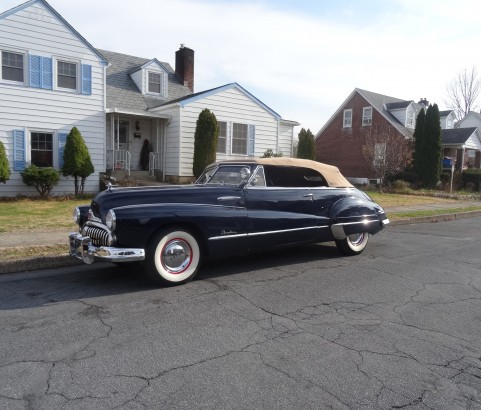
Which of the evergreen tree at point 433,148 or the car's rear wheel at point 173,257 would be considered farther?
the evergreen tree at point 433,148

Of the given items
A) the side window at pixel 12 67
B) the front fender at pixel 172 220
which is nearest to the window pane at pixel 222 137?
the side window at pixel 12 67

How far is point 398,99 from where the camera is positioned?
37.7 meters

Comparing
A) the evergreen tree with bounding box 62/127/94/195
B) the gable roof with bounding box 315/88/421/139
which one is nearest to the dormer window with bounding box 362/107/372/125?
the gable roof with bounding box 315/88/421/139

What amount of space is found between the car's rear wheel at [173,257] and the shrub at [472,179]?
26775mm

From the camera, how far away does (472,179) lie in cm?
2789

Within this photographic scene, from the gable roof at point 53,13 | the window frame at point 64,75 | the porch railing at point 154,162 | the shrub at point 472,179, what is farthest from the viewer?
the shrub at point 472,179

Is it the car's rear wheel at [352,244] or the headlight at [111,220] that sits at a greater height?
the headlight at [111,220]

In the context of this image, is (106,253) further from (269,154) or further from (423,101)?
(423,101)

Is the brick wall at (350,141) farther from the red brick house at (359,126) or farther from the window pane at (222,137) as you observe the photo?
the window pane at (222,137)

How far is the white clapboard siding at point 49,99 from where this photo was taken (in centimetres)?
1480

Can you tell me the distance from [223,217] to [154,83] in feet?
55.4

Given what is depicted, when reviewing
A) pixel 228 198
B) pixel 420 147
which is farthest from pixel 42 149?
pixel 420 147

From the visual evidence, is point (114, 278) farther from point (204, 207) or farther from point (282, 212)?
point (282, 212)

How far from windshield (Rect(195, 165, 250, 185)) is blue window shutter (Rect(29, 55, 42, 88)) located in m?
11.1
